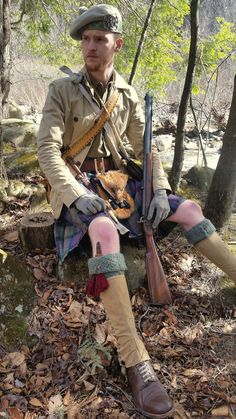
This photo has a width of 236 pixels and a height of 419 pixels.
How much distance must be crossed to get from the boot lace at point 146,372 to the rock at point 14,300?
889 millimetres

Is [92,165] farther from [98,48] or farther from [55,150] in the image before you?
[98,48]

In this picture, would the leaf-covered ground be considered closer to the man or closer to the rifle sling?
the man

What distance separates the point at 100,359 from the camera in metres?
2.77

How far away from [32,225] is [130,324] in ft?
4.71

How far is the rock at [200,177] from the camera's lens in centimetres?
544

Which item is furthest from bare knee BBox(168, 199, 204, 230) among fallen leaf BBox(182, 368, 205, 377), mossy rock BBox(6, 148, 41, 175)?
mossy rock BBox(6, 148, 41, 175)

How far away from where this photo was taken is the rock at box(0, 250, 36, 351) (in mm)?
2938

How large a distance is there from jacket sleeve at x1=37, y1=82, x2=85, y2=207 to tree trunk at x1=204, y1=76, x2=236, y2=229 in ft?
5.25

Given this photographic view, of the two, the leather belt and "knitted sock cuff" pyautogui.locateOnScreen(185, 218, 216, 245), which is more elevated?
the leather belt

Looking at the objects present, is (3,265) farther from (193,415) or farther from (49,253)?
(193,415)

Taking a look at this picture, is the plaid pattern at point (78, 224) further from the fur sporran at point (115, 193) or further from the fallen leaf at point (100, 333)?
the fallen leaf at point (100, 333)

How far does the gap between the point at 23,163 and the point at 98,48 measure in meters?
2.92

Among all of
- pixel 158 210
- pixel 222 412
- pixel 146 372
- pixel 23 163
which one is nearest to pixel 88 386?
pixel 146 372

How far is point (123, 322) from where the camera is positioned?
8.55ft
